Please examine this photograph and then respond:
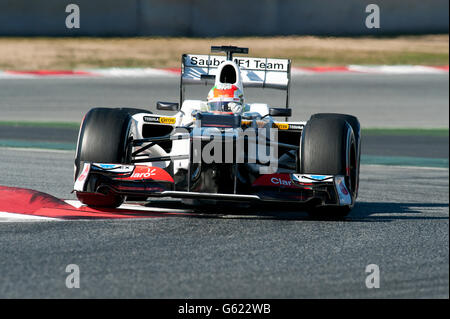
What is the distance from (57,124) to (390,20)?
1246cm

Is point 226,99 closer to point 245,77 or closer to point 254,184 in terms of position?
point 245,77

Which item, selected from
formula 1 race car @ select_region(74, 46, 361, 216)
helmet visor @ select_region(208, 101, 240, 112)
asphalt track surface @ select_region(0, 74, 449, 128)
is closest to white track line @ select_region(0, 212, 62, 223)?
formula 1 race car @ select_region(74, 46, 361, 216)

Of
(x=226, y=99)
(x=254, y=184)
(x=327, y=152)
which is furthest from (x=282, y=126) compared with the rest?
(x=254, y=184)

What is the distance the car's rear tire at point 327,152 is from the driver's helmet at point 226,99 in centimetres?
109

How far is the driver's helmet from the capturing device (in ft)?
27.8

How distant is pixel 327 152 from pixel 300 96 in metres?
11.2

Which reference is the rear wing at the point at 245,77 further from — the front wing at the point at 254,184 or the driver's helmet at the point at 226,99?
the front wing at the point at 254,184

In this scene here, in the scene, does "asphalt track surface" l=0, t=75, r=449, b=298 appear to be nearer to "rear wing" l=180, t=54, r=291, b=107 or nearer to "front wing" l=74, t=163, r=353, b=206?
"front wing" l=74, t=163, r=353, b=206

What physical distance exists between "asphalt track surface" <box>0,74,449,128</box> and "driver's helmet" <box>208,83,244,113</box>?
8.21 metres

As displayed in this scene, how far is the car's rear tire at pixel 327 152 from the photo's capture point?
7.39 m

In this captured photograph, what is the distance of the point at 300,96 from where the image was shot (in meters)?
18.5

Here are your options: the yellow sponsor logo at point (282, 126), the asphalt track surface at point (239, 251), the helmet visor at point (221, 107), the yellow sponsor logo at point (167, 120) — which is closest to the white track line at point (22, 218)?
the asphalt track surface at point (239, 251)

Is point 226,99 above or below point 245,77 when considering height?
below
